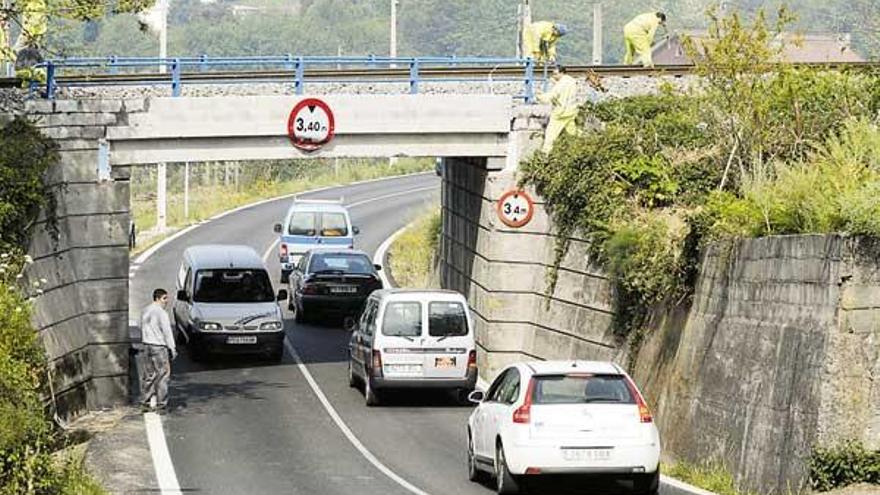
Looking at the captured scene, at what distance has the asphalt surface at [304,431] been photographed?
69.5ft

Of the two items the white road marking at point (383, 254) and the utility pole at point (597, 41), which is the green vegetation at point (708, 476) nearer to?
the utility pole at point (597, 41)

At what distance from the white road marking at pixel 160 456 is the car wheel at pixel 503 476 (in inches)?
148

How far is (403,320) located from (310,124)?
4.93 meters

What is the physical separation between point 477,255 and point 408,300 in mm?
5892

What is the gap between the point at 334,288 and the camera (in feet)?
131

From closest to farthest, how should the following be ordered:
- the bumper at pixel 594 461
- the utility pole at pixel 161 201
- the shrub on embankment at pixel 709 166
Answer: the bumper at pixel 594 461 → the shrub on embankment at pixel 709 166 → the utility pole at pixel 161 201

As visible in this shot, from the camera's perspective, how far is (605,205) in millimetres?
28344

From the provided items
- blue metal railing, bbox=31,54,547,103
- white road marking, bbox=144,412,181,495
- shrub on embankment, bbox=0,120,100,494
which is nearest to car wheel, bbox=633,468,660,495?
white road marking, bbox=144,412,181,495

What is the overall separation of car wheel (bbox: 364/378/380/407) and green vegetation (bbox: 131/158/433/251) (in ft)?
110

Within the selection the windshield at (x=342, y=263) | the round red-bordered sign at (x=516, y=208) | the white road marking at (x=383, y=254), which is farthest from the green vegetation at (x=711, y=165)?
the white road marking at (x=383, y=254)

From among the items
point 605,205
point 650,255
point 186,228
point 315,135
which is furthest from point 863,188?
point 186,228

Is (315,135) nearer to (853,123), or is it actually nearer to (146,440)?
(146,440)

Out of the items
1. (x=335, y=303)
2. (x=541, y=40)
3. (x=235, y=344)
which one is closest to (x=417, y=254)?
(x=335, y=303)

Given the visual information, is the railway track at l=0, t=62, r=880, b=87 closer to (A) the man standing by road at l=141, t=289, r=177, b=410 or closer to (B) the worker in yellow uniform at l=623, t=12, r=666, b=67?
(B) the worker in yellow uniform at l=623, t=12, r=666, b=67
